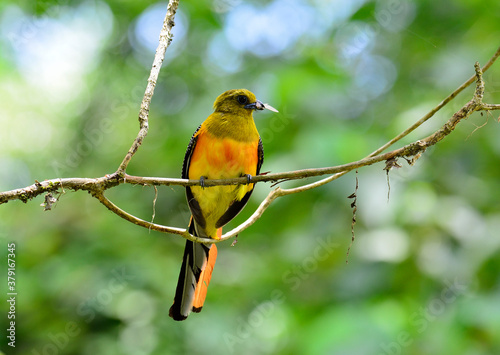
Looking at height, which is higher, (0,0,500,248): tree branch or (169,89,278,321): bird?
(169,89,278,321): bird

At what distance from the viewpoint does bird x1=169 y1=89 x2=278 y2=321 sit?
323 cm

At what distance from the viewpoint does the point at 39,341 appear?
4.66m

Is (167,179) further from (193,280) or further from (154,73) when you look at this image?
(193,280)

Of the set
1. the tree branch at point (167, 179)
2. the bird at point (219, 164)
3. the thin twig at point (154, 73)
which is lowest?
the tree branch at point (167, 179)

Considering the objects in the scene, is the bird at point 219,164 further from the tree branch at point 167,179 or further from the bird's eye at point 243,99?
the tree branch at point 167,179

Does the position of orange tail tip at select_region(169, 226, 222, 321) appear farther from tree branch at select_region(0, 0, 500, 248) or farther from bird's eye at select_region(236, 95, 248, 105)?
bird's eye at select_region(236, 95, 248, 105)

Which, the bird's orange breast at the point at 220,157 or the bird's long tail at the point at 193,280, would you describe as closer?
the bird's long tail at the point at 193,280

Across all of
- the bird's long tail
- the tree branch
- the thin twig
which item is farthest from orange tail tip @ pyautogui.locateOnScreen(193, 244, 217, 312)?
the thin twig

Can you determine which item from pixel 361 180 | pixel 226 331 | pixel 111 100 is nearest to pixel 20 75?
pixel 111 100

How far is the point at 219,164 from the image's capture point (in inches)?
135

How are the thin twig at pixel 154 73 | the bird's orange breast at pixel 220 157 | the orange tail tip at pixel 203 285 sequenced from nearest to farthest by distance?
the thin twig at pixel 154 73 < the orange tail tip at pixel 203 285 < the bird's orange breast at pixel 220 157

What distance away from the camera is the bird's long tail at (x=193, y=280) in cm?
285

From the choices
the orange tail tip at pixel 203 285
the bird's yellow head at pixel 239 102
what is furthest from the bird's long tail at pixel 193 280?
the bird's yellow head at pixel 239 102

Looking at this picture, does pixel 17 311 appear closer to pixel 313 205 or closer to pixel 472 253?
pixel 313 205
